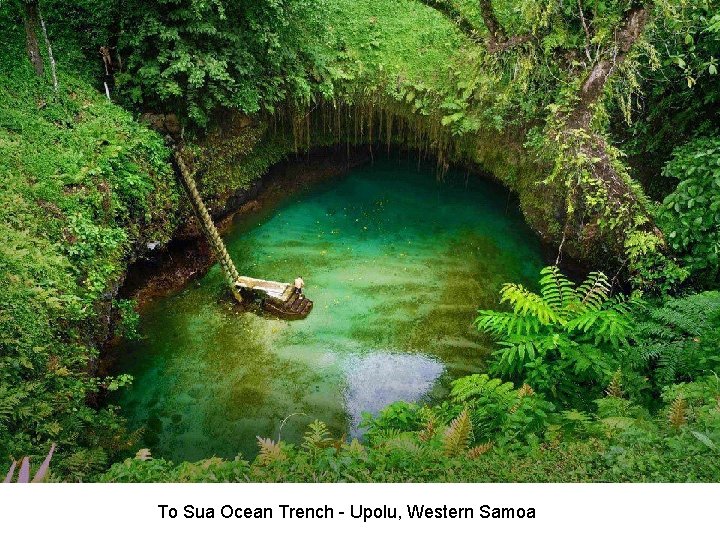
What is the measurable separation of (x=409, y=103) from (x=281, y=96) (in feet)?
10.7

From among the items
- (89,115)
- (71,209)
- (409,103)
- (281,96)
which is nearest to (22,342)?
(71,209)

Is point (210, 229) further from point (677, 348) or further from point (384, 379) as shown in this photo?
point (677, 348)

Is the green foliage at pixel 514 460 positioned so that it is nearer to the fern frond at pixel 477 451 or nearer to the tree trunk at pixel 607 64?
the fern frond at pixel 477 451

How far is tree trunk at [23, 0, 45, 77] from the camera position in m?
8.69

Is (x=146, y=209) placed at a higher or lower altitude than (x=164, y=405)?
higher

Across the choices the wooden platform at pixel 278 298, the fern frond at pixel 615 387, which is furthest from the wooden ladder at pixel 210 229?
the fern frond at pixel 615 387

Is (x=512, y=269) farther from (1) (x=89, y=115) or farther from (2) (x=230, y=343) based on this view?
(1) (x=89, y=115)

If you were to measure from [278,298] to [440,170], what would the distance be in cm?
617

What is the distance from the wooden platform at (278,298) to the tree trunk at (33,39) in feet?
16.6

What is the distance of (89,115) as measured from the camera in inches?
348

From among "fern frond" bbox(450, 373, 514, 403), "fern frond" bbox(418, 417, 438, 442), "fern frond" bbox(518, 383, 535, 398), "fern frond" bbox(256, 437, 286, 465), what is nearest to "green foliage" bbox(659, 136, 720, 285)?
"fern frond" bbox(518, 383, 535, 398)

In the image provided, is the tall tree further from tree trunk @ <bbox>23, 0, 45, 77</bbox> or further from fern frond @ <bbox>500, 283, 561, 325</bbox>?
tree trunk @ <bbox>23, 0, 45, 77</bbox>

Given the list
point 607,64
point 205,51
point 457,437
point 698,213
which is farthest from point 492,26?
point 457,437

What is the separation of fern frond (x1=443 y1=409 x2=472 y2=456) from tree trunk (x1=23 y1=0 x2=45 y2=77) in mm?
9143
